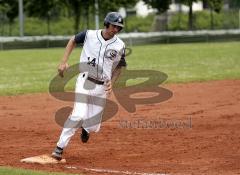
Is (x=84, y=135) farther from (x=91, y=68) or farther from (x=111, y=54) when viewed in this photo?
(x=111, y=54)

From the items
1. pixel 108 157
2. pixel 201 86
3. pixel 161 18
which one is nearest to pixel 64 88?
pixel 201 86

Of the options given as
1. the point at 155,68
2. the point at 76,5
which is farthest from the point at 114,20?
the point at 76,5

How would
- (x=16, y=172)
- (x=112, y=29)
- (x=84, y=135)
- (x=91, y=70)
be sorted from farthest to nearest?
(x=84, y=135)
(x=91, y=70)
(x=112, y=29)
(x=16, y=172)

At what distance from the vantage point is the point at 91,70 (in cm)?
904

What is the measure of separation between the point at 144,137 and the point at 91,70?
249 centimetres

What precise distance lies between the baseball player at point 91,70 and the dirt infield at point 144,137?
0.54 metres

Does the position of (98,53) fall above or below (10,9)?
above

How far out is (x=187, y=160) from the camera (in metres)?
8.96

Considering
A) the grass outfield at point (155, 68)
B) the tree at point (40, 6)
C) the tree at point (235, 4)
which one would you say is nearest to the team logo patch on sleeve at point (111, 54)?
the grass outfield at point (155, 68)

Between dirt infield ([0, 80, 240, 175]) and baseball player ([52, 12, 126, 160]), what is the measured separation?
0.54m

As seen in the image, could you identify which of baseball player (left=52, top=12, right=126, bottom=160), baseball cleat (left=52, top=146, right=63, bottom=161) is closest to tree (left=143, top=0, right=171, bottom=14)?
baseball player (left=52, top=12, right=126, bottom=160)

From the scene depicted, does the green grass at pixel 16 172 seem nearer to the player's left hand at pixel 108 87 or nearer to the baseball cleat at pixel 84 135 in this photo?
the player's left hand at pixel 108 87

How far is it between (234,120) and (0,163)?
18.1ft

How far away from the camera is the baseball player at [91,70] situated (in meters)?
8.87
